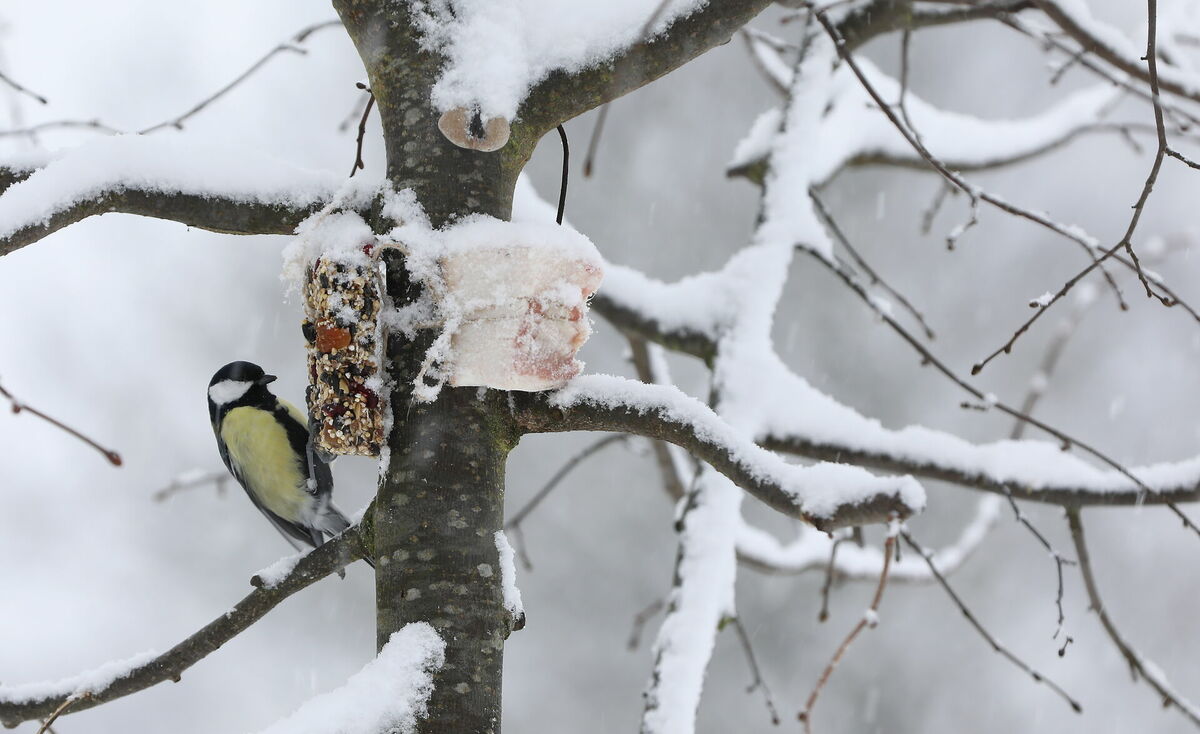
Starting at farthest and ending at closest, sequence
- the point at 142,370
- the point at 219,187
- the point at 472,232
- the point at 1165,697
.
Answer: the point at 142,370 → the point at 1165,697 → the point at 219,187 → the point at 472,232

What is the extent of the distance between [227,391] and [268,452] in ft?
0.74

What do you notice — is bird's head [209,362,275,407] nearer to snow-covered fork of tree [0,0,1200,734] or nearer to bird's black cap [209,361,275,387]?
bird's black cap [209,361,275,387]

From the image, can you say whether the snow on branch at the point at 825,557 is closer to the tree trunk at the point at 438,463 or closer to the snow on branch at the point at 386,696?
the tree trunk at the point at 438,463

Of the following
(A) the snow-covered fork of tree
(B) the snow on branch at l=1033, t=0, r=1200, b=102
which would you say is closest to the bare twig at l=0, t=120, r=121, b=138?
(A) the snow-covered fork of tree

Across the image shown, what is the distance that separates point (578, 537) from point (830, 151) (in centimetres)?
574

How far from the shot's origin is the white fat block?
139 centimetres

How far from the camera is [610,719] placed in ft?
27.5

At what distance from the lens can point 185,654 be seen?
1523 mm

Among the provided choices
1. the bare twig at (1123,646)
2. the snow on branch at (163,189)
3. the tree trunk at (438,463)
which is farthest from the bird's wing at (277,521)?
the bare twig at (1123,646)

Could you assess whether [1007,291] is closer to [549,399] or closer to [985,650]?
[985,650]

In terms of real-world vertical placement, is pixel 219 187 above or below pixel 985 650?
below

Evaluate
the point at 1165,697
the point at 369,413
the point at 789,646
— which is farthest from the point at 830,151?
the point at 789,646

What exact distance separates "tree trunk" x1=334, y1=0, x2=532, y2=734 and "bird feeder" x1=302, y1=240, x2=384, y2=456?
0.11 feet

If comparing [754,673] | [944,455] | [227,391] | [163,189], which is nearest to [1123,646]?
[944,455]
